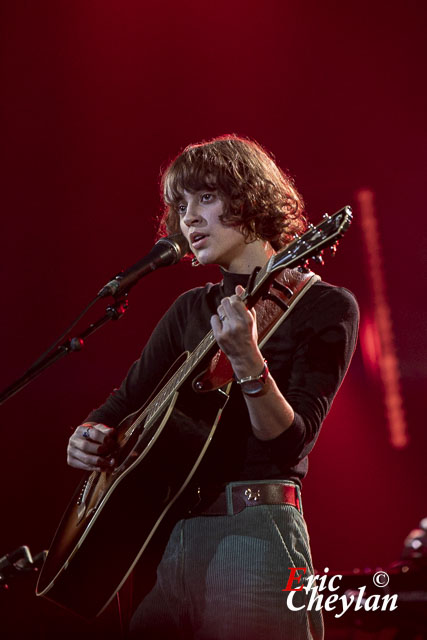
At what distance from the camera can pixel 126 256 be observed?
385cm

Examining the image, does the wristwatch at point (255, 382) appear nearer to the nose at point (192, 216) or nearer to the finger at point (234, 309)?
the finger at point (234, 309)

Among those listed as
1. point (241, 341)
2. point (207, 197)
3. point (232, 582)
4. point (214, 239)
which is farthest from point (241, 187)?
point (232, 582)

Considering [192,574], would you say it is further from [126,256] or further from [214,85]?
[214,85]

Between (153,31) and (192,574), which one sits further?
(153,31)

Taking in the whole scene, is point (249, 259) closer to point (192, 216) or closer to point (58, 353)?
point (192, 216)

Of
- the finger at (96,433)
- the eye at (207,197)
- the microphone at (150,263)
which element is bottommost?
the finger at (96,433)

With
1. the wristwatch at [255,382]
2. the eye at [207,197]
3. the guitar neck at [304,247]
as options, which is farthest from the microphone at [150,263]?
the wristwatch at [255,382]

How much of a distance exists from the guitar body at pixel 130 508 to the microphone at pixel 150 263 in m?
0.40

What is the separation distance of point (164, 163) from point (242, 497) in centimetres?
267

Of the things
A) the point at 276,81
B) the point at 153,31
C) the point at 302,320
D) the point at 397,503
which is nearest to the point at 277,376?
the point at 302,320

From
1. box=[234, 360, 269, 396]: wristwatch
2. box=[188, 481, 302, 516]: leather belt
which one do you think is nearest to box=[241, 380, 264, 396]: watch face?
box=[234, 360, 269, 396]: wristwatch

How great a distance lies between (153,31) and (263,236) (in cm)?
250

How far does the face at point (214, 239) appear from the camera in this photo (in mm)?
2086

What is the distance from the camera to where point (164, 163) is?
3924mm
